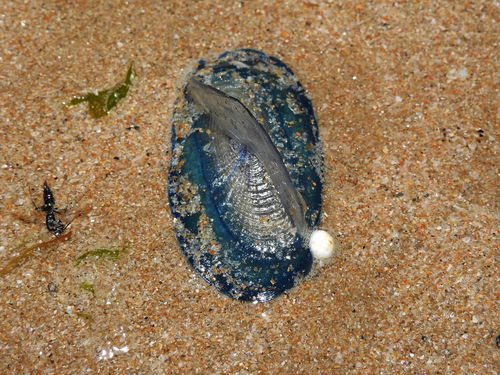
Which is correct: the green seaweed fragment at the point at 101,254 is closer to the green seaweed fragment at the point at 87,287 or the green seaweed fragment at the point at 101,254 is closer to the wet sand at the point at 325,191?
the wet sand at the point at 325,191

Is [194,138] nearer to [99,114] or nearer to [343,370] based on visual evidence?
[99,114]

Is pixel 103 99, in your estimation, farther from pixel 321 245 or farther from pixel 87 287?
pixel 321 245

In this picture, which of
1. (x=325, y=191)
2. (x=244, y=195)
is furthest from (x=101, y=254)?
(x=325, y=191)

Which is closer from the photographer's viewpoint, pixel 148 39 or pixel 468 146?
pixel 468 146

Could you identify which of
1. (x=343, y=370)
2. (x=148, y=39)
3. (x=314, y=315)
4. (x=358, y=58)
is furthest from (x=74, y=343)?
(x=358, y=58)

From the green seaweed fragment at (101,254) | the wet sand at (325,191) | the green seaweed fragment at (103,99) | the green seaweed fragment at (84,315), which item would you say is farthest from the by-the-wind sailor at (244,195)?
the green seaweed fragment at (84,315)

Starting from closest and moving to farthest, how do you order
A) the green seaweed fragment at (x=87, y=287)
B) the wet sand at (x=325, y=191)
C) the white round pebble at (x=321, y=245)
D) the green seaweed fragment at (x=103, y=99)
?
the wet sand at (x=325, y=191) → the green seaweed fragment at (x=87, y=287) → the white round pebble at (x=321, y=245) → the green seaweed fragment at (x=103, y=99)

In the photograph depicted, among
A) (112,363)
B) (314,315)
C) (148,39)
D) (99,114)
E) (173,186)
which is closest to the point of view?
(112,363)
